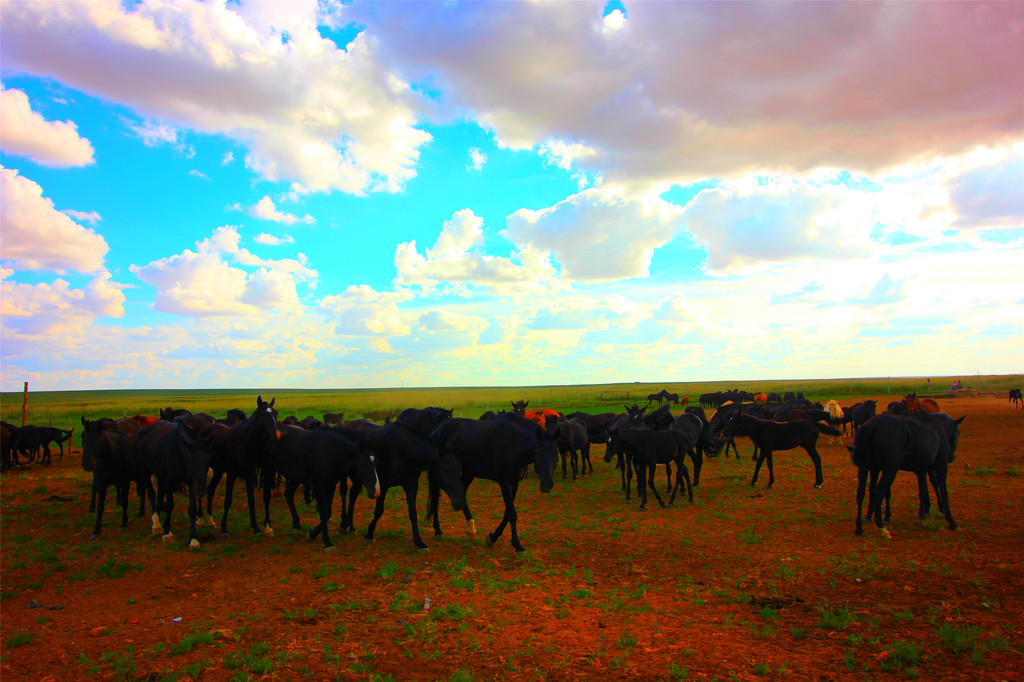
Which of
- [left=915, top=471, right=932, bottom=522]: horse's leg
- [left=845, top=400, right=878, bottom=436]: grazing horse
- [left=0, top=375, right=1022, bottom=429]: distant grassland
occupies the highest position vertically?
[left=845, top=400, right=878, bottom=436]: grazing horse

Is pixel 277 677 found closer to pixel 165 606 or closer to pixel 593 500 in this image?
pixel 165 606

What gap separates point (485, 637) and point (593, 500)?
377 inches

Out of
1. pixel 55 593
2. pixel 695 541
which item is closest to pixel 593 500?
pixel 695 541

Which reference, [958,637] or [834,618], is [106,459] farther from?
[958,637]

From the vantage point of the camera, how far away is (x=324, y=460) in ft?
34.7

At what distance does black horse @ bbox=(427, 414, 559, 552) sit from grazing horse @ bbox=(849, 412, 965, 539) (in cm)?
640

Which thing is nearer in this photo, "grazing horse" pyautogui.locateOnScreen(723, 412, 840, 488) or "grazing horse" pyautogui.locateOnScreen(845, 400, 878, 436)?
"grazing horse" pyautogui.locateOnScreen(723, 412, 840, 488)

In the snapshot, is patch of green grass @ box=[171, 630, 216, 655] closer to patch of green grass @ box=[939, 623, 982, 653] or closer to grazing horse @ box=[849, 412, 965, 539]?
patch of green grass @ box=[939, 623, 982, 653]

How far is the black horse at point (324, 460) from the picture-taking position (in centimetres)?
1035

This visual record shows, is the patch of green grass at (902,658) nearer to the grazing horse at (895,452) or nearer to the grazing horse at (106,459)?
the grazing horse at (895,452)

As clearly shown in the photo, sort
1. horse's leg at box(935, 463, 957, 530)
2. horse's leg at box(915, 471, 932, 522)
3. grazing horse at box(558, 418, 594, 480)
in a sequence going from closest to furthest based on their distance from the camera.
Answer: horse's leg at box(935, 463, 957, 530) → horse's leg at box(915, 471, 932, 522) → grazing horse at box(558, 418, 594, 480)

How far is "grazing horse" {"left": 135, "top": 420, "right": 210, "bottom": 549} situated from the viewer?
10.3 m

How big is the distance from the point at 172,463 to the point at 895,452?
14.6 metres

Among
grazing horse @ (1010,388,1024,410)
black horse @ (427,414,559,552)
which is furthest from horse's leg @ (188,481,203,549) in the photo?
grazing horse @ (1010,388,1024,410)
